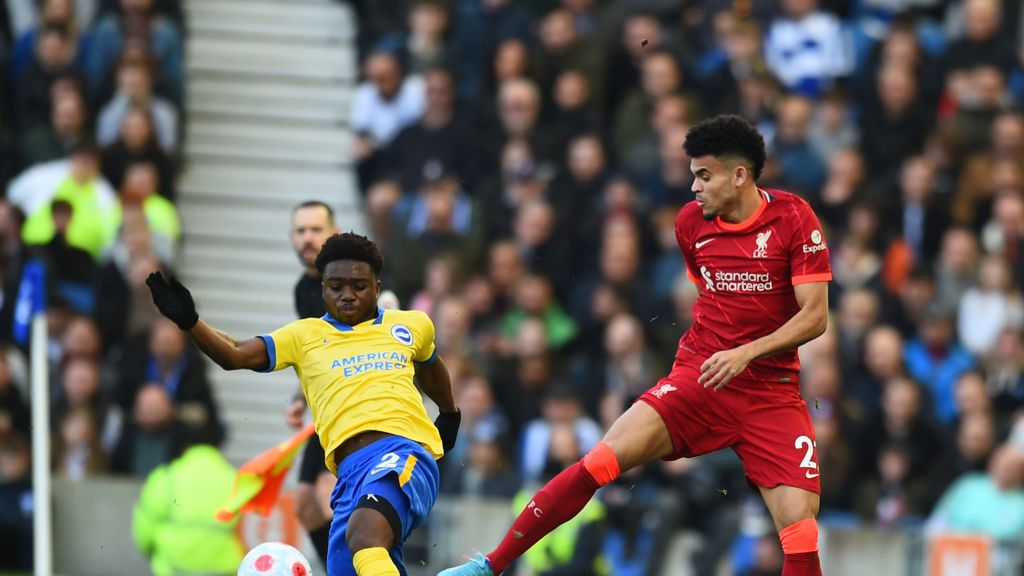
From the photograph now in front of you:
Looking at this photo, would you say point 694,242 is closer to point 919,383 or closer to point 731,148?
point 731,148

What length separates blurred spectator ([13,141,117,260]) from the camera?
1628cm

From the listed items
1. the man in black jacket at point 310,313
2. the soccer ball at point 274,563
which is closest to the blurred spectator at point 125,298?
the man in black jacket at point 310,313

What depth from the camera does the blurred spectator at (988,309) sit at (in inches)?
561

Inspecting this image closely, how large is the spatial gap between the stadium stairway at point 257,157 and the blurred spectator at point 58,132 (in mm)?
1187

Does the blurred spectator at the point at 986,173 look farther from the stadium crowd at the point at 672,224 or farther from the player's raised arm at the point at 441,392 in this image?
the player's raised arm at the point at 441,392

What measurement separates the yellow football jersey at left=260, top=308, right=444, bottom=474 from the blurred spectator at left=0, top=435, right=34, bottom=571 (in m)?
6.17

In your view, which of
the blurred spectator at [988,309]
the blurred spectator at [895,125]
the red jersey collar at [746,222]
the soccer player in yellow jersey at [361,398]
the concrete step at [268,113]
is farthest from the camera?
the concrete step at [268,113]

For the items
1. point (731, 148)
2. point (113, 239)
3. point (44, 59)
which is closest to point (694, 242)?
point (731, 148)

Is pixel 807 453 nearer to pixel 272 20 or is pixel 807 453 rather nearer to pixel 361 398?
pixel 361 398

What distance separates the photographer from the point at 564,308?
15195mm

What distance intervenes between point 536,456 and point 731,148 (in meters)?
5.10

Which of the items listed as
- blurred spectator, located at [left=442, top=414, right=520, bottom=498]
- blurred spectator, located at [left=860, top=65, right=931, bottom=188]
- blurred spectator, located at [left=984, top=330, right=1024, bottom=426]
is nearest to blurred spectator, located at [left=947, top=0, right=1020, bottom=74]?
blurred spectator, located at [left=860, top=65, right=931, bottom=188]

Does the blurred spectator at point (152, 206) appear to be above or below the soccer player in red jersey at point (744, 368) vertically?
above

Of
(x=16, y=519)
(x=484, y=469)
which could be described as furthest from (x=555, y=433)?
(x=16, y=519)
